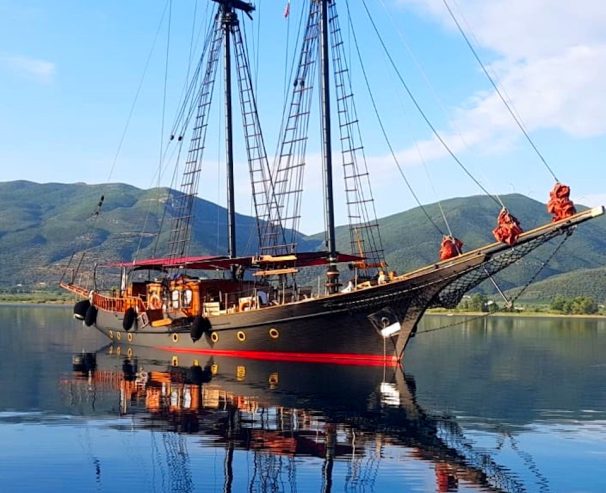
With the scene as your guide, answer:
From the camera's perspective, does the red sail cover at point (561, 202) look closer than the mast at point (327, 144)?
Yes

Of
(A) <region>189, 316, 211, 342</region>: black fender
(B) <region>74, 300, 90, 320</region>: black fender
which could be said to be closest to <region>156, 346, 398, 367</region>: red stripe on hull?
(A) <region>189, 316, 211, 342</region>: black fender

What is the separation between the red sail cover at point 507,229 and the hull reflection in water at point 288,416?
7302mm

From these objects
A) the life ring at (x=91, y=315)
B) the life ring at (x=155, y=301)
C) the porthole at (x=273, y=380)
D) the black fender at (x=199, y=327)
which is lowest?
the porthole at (x=273, y=380)

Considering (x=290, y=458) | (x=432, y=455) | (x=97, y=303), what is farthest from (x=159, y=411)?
(x=97, y=303)

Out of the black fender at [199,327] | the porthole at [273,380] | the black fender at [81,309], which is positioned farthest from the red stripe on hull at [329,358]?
the black fender at [81,309]

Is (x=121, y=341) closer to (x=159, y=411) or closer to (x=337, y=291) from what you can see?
(x=337, y=291)

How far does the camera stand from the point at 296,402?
2764 centimetres

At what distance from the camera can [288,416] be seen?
24.9 metres

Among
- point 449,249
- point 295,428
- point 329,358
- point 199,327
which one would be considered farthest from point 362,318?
point 295,428

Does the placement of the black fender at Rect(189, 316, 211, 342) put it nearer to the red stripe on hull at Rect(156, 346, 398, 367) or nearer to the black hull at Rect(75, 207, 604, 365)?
the black hull at Rect(75, 207, 604, 365)

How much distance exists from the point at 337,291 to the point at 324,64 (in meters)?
12.1

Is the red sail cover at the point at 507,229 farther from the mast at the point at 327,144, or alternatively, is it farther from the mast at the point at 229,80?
the mast at the point at 229,80

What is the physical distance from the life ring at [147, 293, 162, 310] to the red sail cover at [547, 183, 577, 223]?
970 inches

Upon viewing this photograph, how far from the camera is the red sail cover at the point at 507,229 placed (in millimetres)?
33000
